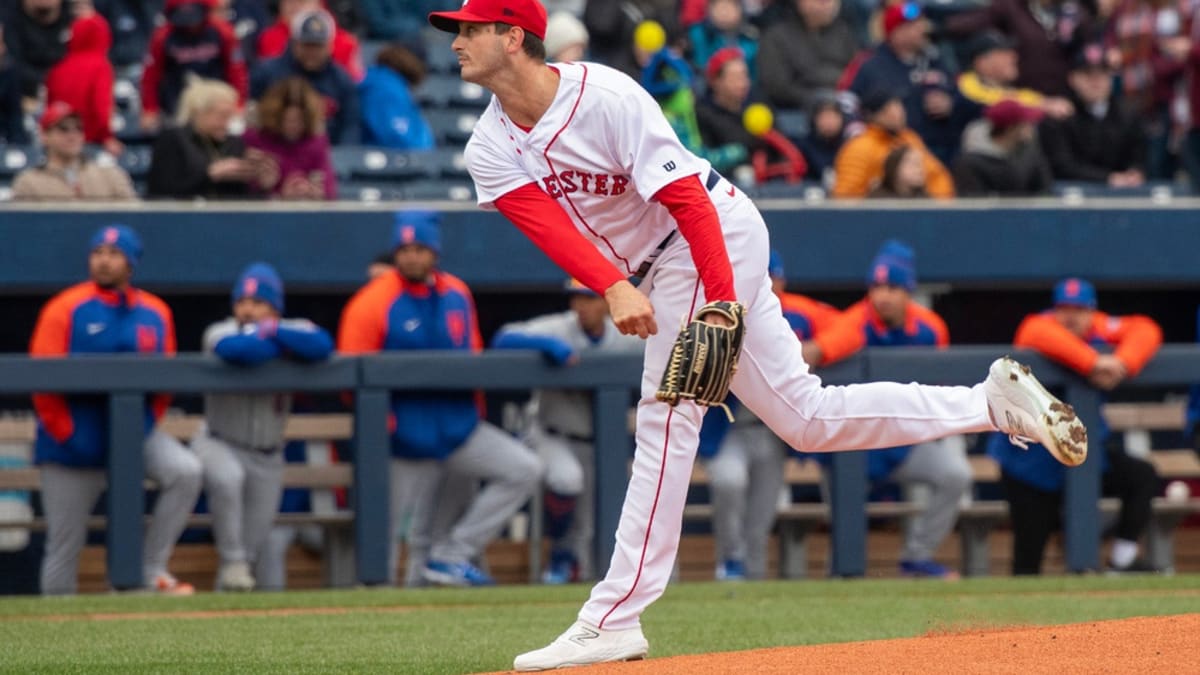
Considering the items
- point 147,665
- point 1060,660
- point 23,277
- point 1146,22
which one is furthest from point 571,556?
point 1146,22

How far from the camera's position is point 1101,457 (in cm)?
914

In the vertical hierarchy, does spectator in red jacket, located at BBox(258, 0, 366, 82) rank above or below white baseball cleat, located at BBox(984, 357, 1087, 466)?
above

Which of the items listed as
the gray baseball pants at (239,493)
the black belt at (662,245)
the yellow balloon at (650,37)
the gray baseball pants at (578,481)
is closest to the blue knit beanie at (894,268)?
the gray baseball pants at (578,481)

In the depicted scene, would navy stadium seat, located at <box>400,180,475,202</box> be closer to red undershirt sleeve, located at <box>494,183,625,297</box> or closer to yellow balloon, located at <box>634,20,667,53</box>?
yellow balloon, located at <box>634,20,667,53</box>

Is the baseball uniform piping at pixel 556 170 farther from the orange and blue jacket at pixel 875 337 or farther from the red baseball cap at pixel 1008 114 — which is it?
the red baseball cap at pixel 1008 114

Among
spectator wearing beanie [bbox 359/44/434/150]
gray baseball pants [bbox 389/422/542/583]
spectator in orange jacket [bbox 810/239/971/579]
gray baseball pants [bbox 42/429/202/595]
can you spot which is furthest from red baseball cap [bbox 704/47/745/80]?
gray baseball pants [bbox 42/429/202/595]

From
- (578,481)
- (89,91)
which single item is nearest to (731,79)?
(578,481)

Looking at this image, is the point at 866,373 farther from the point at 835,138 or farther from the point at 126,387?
the point at 126,387

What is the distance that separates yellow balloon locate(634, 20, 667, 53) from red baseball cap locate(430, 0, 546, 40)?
6.39 metres

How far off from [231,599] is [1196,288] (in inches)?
236

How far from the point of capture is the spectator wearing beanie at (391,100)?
34.2 ft

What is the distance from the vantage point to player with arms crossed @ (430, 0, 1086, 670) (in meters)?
4.52

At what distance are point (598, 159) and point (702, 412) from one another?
0.68m

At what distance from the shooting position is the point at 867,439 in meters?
4.90
